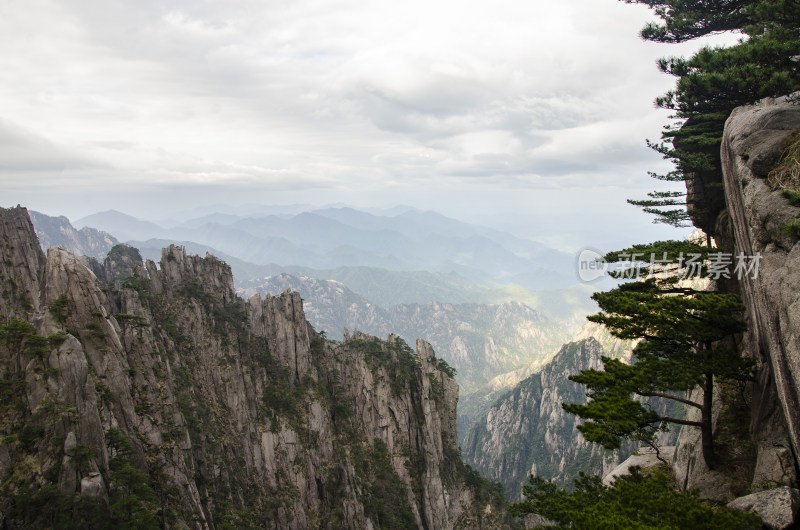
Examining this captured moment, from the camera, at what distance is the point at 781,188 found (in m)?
14.8

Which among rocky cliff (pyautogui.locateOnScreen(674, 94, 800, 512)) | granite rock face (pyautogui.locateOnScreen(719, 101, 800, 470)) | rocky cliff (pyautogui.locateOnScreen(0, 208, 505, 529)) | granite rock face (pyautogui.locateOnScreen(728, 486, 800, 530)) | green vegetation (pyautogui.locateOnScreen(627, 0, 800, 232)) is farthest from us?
rocky cliff (pyautogui.locateOnScreen(0, 208, 505, 529))

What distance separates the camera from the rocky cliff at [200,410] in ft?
85.5

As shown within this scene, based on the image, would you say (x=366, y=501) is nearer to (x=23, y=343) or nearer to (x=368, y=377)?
(x=368, y=377)

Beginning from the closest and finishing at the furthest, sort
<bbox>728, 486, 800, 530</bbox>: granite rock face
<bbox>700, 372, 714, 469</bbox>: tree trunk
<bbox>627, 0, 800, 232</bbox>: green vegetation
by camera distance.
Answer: <bbox>728, 486, 800, 530</bbox>: granite rock face, <bbox>700, 372, 714, 469</bbox>: tree trunk, <bbox>627, 0, 800, 232</bbox>: green vegetation

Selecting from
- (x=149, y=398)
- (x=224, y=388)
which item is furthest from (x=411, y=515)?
(x=149, y=398)

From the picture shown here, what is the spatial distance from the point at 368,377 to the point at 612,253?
57110mm

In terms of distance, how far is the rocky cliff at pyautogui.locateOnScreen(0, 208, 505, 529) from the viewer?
26.1 metres

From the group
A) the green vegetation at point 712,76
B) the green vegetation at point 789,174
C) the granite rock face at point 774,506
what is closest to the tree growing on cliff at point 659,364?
the granite rock face at point 774,506

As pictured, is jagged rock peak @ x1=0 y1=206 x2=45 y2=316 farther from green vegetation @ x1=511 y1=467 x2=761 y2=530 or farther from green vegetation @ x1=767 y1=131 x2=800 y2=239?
green vegetation @ x1=767 y1=131 x2=800 y2=239

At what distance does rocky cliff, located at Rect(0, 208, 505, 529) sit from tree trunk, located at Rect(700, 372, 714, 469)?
2925 centimetres

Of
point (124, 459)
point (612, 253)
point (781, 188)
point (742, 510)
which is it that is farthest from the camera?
point (124, 459)

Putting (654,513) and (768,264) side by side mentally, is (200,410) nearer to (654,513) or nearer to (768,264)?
(654,513)

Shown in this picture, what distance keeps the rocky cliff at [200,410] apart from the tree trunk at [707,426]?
2925 centimetres

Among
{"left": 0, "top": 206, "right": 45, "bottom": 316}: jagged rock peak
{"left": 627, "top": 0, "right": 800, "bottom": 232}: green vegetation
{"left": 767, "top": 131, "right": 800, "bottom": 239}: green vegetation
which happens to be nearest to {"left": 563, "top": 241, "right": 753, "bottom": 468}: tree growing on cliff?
{"left": 767, "top": 131, "right": 800, "bottom": 239}: green vegetation
